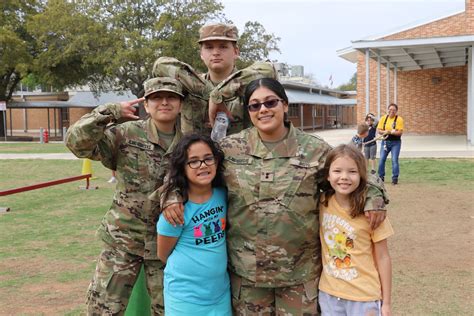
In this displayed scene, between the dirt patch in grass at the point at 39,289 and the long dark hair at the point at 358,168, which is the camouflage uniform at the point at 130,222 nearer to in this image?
the long dark hair at the point at 358,168

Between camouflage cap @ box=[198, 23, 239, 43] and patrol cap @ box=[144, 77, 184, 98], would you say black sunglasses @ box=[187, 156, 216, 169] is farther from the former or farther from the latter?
camouflage cap @ box=[198, 23, 239, 43]

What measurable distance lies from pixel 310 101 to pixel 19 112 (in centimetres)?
2914

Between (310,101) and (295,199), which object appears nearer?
(295,199)

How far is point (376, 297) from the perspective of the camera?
2338 mm

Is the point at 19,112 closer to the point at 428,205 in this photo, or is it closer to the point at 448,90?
the point at 448,90

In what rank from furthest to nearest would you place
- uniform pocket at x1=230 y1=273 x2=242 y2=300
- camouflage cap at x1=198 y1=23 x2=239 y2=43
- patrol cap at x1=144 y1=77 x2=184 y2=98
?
1. camouflage cap at x1=198 y1=23 x2=239 y2=43
2. patrol cap at x1=144 y1=77 x2=184 y2=98
3. uniform pocket at x1=230 y1=273 x2=242 y2=300

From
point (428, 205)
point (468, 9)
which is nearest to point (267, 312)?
point (428, 205)

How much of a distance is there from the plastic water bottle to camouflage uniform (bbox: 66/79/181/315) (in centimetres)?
25

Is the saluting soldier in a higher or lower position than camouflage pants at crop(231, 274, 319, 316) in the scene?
higher

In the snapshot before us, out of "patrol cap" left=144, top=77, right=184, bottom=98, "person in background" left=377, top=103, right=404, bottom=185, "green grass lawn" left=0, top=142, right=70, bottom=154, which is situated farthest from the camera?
"green grass lawn" left=0, top=142, right=70, bottom=154

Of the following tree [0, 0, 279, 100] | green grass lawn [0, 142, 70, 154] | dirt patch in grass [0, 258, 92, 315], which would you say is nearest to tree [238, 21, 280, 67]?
tree [0, 0, 279, 100]

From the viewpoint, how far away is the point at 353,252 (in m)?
2.36

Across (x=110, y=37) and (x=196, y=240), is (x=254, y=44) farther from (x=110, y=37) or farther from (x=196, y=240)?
(x=196, y=240)

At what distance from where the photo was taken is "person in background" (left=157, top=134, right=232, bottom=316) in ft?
7.82
